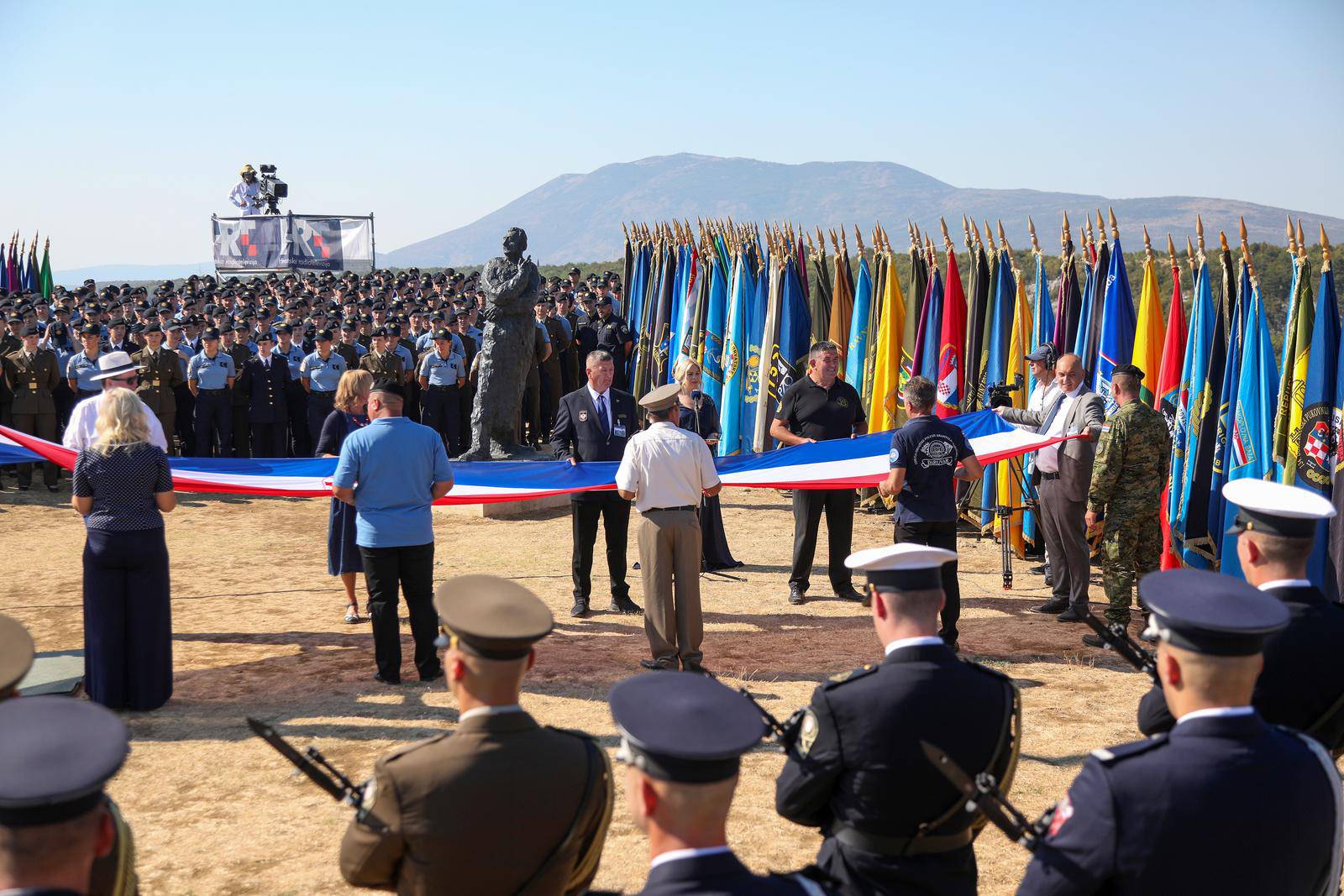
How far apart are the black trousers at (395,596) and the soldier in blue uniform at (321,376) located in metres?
8.08

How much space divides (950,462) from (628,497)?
195cm

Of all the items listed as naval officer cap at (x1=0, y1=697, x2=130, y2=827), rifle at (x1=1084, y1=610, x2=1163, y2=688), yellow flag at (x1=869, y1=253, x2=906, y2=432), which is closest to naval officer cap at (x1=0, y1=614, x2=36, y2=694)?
naval officer cap at (x1=0, y1=697, x2=130, y2=827)

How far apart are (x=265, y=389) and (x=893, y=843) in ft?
42.7

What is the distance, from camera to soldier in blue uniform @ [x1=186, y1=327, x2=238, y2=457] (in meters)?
13.9

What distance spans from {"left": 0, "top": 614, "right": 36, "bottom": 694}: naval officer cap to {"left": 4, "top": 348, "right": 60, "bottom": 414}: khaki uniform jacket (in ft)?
39.1

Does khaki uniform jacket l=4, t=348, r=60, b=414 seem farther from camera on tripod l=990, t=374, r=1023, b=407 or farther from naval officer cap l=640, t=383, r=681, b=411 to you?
camera on tripod l=990, t=374, r=1023, b=407

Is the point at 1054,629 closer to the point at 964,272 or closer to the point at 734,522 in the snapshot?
the point at 734,522

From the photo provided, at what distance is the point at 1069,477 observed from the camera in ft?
25.6

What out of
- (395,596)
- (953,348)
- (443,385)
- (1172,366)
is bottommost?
(395,596)

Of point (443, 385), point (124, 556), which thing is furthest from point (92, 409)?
point (443, 385)

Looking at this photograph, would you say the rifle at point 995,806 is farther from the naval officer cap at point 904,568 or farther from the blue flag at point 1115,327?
the blue flag at point 1115,327

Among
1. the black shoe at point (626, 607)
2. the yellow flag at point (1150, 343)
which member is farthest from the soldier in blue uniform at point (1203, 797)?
the yellow flag at point (1150, 343)

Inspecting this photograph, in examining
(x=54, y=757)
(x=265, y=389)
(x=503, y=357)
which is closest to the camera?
(x=54, y=757)

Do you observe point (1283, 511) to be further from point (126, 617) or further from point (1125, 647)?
point (126, 617)
